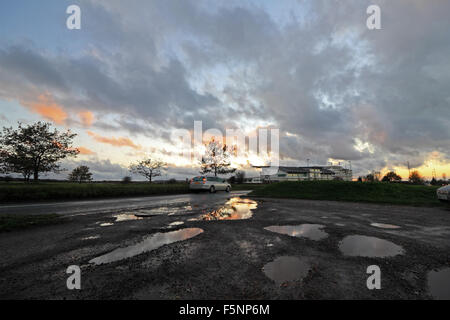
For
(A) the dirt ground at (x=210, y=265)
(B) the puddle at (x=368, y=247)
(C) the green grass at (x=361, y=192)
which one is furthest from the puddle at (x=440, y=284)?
(C) the green grass at (x=361, y=192)

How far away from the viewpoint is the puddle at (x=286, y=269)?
2355mm

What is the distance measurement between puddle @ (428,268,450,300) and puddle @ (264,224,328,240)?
1780 mm

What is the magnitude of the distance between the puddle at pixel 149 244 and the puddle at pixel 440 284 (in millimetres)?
3824

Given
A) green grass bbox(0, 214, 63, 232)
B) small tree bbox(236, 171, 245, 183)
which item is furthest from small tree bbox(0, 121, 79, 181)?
small tree bbox(236, 171, 245, 183)

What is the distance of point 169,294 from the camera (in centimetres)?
200

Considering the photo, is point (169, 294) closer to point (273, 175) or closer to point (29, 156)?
point (29, 156)

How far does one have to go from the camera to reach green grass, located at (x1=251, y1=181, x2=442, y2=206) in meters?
11.9

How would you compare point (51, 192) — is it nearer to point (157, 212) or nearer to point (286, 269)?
point (157, 212)

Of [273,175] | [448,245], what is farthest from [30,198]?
[273,175]

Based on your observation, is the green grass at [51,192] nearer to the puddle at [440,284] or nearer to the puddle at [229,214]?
the puddle at [229,214]

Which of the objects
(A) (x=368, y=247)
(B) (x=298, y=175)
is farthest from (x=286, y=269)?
(B) (x=298, y=175)

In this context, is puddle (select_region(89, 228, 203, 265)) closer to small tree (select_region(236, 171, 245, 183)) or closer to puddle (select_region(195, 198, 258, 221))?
puddle (select_region(195, 198, 258, 221))

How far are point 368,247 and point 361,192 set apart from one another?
529 inches
